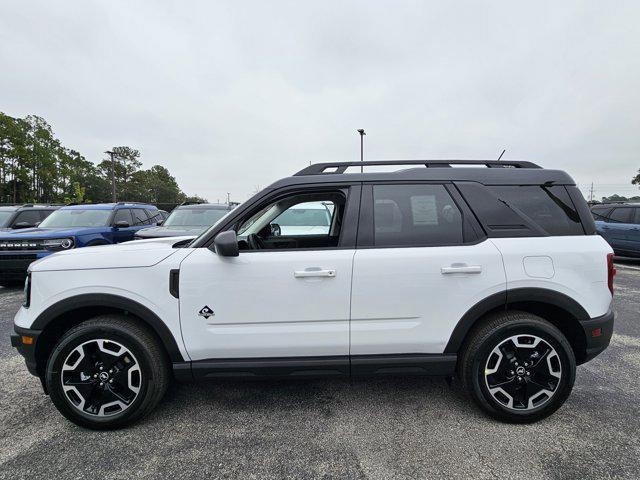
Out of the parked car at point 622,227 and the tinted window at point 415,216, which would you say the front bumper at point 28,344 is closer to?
the tinted window at point 415,216

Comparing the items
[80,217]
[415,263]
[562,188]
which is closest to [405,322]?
[415,263]

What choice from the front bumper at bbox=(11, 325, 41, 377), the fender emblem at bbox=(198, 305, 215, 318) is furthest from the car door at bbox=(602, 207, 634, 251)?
the front bumper at bbox=(11, 325, 41, 377)

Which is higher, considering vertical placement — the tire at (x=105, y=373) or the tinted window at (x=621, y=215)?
the tinted window at (x=621, y=215)

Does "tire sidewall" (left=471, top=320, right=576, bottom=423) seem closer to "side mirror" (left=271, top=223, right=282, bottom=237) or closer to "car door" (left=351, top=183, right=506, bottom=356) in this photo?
"car door" (left=351, top=183, right=506, bottom=356)

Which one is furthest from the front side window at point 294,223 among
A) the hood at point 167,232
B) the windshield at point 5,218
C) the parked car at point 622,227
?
the windshield at point 5,218

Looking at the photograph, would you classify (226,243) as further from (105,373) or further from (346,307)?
(105,373)

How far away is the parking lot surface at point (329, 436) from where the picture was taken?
2.12 m

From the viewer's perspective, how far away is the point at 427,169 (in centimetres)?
269

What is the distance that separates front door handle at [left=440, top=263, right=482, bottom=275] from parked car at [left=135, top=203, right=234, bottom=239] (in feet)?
18.4

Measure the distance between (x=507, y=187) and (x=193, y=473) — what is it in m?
2.90

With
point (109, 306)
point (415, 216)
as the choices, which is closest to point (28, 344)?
point (109, 306)

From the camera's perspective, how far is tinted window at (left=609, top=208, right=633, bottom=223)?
944 cm

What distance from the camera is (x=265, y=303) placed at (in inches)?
96.1

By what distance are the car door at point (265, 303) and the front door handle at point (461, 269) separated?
2.20 ft
